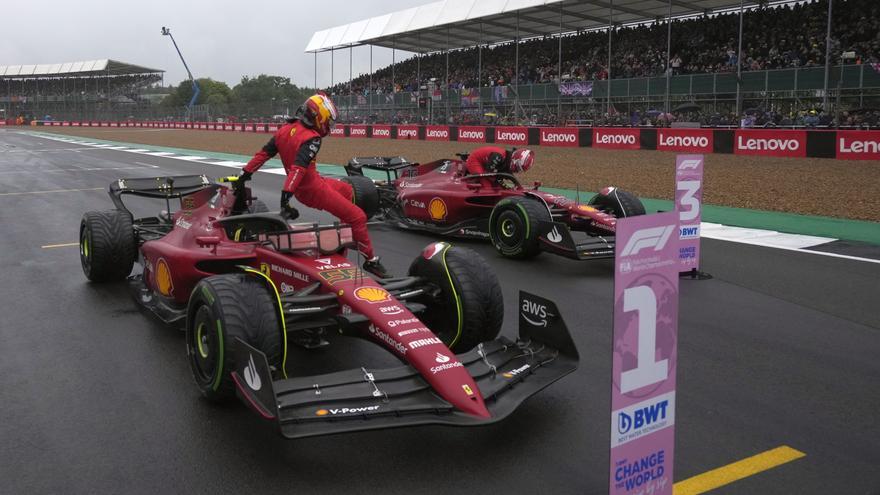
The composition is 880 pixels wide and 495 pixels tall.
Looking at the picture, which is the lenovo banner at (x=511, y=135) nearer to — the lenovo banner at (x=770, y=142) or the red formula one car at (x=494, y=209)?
the lenovo banner at (x=770, y=142)

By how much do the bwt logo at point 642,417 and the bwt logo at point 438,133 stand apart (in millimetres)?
32187

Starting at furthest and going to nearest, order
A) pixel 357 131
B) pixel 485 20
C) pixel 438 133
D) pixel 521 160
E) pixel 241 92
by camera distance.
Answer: pixel 241 92 → pixel 357 131 → pixel 485 20 → pixel 438 133 → pixel 521 160

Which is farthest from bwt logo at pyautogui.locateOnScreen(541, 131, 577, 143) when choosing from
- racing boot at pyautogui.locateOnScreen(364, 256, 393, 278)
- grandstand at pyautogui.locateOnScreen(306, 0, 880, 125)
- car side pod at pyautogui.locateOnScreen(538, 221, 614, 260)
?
racing boot at pyautogui.locateOnScreen(364, 256, 393, 278)

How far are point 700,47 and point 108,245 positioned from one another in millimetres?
30555

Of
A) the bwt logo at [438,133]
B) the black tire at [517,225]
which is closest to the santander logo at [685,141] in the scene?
the bwt logo at [438,133]

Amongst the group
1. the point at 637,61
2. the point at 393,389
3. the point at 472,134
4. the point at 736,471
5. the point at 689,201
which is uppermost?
the point at 637,61

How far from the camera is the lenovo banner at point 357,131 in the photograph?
136ft

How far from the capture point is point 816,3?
98.4ft

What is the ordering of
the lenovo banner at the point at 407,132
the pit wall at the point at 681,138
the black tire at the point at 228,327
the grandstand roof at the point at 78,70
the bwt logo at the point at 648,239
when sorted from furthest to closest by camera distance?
the grandstand roof at the point at 78,70 → the lenovo banner at the point at 407,132 → the pit wall at the point at 681,138 → the black tire at the point at 228,327 → the bwt logo at the point at 648,239

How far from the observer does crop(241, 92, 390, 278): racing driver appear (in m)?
6.95

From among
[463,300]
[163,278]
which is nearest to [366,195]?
[163,278]

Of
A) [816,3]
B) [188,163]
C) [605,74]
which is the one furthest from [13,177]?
[816,3]

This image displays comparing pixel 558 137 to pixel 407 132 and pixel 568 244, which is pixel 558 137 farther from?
pixel 568 244

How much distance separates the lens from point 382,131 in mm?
39938
